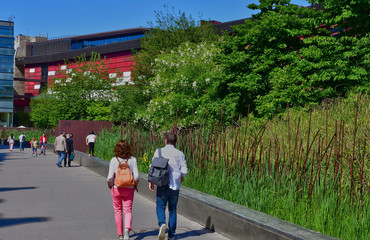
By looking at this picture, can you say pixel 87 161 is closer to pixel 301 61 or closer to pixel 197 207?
pixel 301 61

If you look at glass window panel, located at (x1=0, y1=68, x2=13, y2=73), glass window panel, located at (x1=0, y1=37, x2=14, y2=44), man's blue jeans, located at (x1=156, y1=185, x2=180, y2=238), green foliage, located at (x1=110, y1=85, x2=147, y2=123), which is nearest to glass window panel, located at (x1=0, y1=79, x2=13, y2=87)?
glass window panel, located at (x1=0, y1=68, x2=13, y2=73)

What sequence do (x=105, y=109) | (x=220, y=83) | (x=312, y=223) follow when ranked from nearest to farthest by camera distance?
(x=312, y=223) < (x=220, y=83) < (x=105, y=109)

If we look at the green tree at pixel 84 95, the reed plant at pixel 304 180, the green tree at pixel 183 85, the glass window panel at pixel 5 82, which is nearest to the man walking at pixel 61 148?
A: the green tree at pixel 183 85

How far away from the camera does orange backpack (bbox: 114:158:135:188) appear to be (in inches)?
278

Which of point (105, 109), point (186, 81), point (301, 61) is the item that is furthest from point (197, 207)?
point (105, 109)

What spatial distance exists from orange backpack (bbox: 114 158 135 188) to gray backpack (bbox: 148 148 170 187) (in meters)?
0.35

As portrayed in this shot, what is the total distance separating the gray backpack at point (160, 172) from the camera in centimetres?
684

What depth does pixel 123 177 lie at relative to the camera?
7.07 metres

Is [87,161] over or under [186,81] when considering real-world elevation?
under

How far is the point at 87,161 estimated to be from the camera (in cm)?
2138

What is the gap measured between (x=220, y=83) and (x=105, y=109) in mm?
16536

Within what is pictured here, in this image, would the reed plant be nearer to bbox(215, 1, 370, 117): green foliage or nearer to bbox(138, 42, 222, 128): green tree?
bbox(215, 1, 370, 117): green foliage

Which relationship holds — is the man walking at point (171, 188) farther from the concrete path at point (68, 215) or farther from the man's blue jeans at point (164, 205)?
the concrete path at point (68, 215)

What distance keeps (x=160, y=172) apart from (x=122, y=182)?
0.63 m
